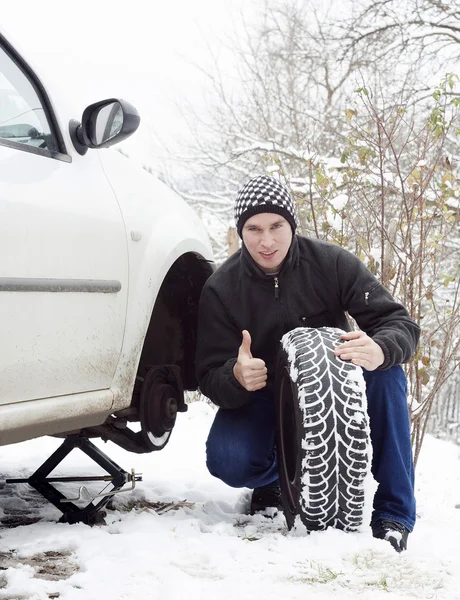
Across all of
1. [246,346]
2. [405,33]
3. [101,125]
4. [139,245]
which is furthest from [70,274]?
[405,33]

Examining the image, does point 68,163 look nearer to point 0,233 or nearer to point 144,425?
point 0,233

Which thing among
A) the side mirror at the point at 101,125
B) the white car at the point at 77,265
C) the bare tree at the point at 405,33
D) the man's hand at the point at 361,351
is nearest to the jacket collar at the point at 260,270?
the white car at the point at 77,265

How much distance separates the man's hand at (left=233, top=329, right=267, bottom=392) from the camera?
2479 mm

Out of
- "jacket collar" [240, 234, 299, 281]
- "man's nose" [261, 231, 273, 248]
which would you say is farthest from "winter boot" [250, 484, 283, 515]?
"man's nose" [261, 231, 273, 248]

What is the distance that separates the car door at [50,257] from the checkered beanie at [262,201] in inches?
20.4

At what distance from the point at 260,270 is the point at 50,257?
2.91 feet

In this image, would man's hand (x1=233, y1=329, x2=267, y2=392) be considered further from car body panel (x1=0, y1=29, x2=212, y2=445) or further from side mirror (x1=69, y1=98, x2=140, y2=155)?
side mirror (x1=69, y1=98, x2=140, y2=155)

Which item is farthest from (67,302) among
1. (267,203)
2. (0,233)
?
(267,203)

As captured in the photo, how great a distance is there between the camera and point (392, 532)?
90.5 inches

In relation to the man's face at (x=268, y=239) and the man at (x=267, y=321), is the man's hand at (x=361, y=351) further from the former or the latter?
the man's face at (x=268, y=239)

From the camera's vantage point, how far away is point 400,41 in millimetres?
12172

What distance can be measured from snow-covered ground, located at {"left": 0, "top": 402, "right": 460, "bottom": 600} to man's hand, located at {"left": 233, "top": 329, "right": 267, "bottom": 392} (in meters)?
0.49

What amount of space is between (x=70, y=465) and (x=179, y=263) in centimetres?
132

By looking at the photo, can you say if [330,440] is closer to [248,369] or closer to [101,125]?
[248,369]
